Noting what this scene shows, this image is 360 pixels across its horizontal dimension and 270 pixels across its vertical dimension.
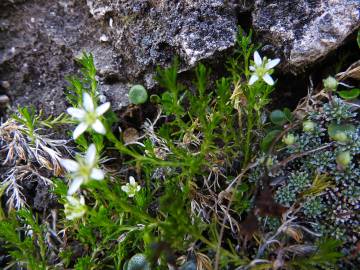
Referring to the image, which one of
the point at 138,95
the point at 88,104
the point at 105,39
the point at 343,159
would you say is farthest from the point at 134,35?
the point at 343,159

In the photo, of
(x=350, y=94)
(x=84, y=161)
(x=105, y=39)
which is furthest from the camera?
(x=105, y=39)

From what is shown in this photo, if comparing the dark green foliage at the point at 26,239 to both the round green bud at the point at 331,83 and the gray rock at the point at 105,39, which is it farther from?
the round green bud at the point at 331,83

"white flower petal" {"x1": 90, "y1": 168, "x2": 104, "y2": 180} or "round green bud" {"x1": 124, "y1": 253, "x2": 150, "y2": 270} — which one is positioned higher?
"white flower petal" {"x1": 90, "y1": 168, "x2": 104, "y2": 180}

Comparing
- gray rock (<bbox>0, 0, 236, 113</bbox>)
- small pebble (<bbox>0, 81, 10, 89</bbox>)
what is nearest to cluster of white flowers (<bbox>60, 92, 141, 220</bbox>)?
gray rock (<bbox>0, 0, 236, 113</bbox>)

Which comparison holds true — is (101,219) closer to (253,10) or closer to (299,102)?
(299,102)

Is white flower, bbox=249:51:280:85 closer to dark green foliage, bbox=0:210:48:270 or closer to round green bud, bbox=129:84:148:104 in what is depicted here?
round green bud, bbox=129:84:148:104

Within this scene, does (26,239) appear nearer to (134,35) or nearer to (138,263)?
(138,263)
